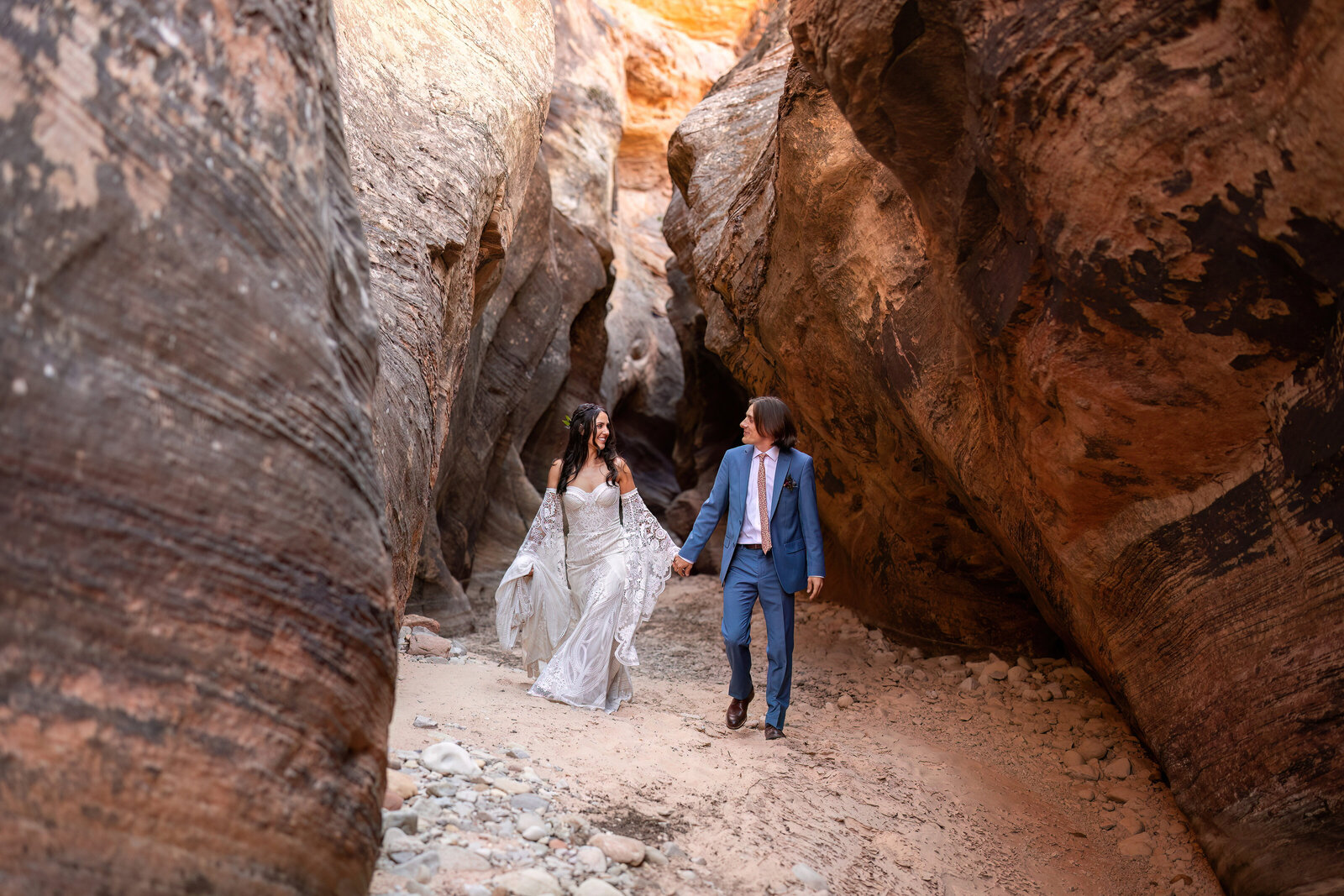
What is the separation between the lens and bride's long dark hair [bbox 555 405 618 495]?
595 centimetres

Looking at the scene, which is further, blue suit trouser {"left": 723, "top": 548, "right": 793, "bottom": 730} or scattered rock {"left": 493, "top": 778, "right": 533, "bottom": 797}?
blue suit trouser {"left": 723, "top": 548, "right": 793, "bottom": 730}

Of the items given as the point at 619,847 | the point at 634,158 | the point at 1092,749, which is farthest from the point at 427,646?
the point at 634,158

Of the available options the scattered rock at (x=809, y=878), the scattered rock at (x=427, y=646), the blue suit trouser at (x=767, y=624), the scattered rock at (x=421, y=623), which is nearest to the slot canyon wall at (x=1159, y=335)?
the blue suit trouser at (x=767, y=624)

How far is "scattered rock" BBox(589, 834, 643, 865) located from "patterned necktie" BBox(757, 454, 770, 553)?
2.28 meters

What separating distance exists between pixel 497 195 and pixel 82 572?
5.34m

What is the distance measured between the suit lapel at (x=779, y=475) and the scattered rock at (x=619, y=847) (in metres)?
2.42

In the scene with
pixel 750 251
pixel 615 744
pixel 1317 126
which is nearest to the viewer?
pixel 1317 126

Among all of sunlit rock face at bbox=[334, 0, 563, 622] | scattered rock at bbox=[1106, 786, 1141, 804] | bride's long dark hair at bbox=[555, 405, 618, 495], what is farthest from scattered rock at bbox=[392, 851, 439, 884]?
bride's long dark hair at bbox=[555, 405, 618, 495]

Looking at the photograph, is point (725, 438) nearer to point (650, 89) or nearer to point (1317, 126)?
point (650, 89)

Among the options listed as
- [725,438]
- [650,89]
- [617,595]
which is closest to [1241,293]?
[617,595]

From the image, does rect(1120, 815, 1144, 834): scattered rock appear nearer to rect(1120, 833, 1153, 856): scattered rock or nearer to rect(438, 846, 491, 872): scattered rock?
rect(1120, 833, 1153, 856): scattered rock

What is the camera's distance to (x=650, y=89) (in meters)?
19.0

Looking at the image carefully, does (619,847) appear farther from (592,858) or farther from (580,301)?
(580,301)

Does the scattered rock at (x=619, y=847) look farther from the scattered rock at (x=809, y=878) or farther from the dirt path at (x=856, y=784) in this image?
the scattered rock at (x=809, y=878)
